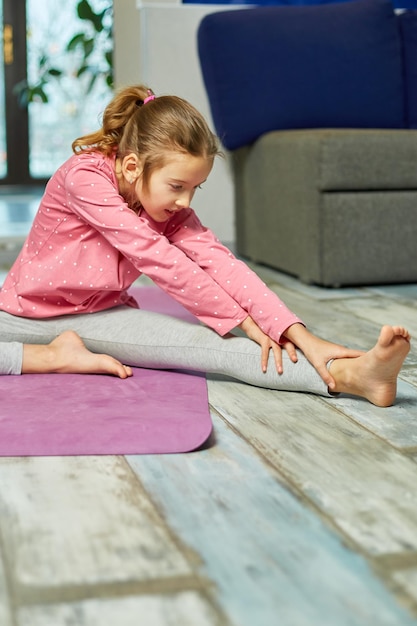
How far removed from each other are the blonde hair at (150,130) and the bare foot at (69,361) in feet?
1.01

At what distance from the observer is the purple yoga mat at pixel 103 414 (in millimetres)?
1203

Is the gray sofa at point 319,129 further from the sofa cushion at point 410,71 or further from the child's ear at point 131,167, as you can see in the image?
the child's ear at point 131,167

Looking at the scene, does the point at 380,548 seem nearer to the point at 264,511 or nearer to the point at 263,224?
the point at 264,511

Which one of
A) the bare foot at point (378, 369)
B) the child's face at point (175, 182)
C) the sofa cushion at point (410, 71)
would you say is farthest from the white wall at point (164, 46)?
the bare foot at point (378, 369)

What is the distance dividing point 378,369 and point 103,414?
0.41m

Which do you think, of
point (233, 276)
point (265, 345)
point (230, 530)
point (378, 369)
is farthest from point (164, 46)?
point (230, 530)

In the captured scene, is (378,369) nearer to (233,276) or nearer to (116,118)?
(233,276)

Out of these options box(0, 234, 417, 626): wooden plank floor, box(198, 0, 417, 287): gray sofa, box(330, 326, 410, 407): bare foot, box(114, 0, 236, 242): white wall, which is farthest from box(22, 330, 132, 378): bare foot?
box(114, 0, 236, 242): white wall

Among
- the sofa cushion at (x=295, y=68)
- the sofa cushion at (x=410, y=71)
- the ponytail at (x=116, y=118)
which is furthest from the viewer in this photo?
the sofa cushion at (x=410, y=71)

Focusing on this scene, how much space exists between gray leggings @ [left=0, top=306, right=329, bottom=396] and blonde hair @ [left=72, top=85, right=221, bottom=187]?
0.26 metres

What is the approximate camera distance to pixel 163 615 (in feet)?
2.57

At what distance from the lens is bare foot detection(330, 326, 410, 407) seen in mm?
1321

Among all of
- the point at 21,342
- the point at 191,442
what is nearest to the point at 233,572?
the point at 191,442

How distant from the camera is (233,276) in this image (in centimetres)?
161
